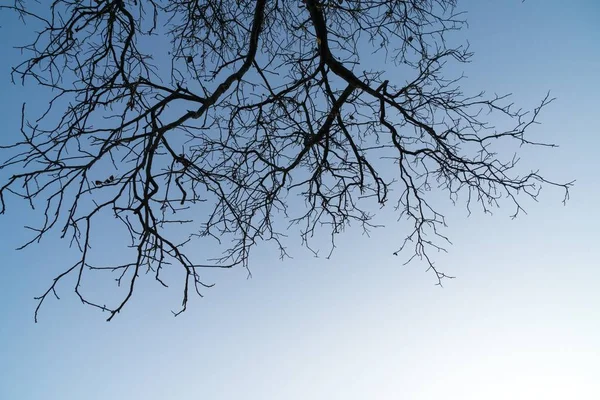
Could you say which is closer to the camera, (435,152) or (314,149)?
(435,152)

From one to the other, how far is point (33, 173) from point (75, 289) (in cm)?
73

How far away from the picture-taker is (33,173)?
226 cm

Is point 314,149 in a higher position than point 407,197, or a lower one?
higher

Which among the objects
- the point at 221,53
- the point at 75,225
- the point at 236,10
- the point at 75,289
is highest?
the point at 236,10

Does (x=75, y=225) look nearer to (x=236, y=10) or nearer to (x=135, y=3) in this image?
(x=135, y=3)

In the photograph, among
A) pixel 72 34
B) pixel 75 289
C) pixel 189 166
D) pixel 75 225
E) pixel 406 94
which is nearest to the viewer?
pixel 75 289

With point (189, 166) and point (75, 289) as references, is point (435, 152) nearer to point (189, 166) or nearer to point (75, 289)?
point (189, 166)

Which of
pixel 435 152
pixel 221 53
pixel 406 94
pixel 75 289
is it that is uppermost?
pixel 221 53

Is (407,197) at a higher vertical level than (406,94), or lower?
lower

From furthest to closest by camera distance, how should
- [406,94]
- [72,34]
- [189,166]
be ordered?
[406,94]
[72,34]
[189,166]

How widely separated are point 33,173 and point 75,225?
1.25 feet

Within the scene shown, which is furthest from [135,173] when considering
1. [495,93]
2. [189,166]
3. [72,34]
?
[495,93]

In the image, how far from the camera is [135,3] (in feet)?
10.5

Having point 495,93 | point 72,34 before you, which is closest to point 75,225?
point 72,34
